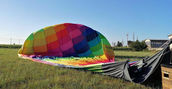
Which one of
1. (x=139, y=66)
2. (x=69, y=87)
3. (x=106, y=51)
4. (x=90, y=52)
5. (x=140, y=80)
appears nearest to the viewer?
(x=69, y=87)

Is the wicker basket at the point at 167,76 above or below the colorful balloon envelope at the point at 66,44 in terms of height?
below

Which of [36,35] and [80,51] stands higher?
[36,35]

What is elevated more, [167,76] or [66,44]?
[66,44]

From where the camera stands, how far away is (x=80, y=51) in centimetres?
676

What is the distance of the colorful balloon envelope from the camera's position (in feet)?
20.3

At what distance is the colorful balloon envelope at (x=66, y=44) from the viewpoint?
618cm

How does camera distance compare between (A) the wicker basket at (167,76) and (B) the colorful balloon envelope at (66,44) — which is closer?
(A) the wicker basket at (167,76)

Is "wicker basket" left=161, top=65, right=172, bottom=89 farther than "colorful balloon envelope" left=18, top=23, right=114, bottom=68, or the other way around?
"colorful balloon envelope" left=18, top=23, right=114, bottom=68

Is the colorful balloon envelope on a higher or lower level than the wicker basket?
higher

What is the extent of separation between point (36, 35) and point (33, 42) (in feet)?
1.39

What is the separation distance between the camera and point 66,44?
6660 millimetres

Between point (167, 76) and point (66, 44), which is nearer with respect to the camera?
point (167, 76)

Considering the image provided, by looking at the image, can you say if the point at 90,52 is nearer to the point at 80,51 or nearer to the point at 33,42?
the point at 80,51

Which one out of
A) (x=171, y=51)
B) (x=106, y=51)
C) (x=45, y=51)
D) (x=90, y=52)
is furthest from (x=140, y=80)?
(x=45, y=51)
